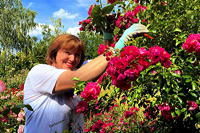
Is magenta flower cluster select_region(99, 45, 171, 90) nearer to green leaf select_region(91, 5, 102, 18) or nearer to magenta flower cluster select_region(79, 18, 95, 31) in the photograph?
green leaf select_region(91, 5, 102, 18)

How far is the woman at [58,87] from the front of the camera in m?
1.68

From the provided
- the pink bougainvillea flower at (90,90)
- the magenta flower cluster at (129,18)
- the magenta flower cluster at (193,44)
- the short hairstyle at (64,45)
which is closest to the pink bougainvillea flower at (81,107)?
the pink bougainvillea flower at (90,90)

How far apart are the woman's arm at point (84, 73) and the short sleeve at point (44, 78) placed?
39 mm

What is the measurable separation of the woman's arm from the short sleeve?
0.13 ft

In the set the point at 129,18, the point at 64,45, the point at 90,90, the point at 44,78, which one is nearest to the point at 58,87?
the point at 44,78

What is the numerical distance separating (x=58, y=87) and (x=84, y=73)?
22 centimetres

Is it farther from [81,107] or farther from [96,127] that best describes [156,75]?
[96,127]

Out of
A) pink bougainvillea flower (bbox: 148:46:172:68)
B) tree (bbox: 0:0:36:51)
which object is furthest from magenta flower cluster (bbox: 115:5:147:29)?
tree (bbox: 0:0:36:51)

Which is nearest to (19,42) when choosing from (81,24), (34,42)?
(34,42)

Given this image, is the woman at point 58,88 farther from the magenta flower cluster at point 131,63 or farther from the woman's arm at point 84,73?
the magenta flower cluster at point 131,63

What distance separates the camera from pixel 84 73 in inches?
66.3

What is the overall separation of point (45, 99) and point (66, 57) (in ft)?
1.27

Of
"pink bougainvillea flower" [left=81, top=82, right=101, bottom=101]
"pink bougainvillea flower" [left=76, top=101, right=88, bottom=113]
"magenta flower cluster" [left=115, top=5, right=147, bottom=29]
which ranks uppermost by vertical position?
"magenta flower cluster" [left=115, top=5, right=147, bottom=29]

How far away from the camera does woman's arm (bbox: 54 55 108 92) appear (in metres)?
1.62
